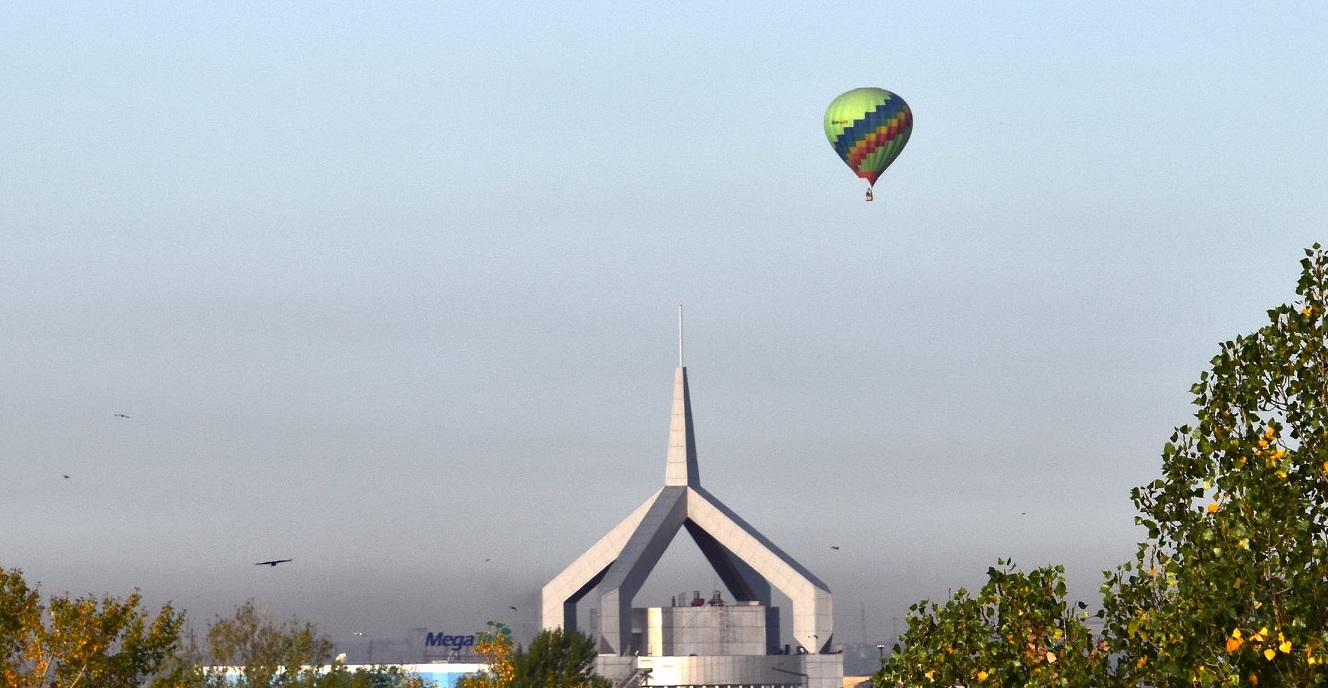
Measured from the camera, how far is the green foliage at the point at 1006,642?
2361cm

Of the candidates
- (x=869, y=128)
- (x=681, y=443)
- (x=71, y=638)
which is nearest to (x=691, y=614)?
(x=681, y=443)

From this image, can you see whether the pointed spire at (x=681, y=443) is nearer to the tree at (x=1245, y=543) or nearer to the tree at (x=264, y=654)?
the tree at (x=264, y=654)

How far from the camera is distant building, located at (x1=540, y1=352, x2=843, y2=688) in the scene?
422 ft

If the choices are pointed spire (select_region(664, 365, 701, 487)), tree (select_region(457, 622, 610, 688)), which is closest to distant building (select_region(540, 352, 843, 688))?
pointed spire (select_region(664, 365, 701, 487))

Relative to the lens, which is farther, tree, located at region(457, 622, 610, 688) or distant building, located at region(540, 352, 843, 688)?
distant building, located at region(540, 352, 843, 688)

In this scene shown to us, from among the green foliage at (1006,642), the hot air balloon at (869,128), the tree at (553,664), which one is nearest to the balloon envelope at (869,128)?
the hot air balloon at (869,128)

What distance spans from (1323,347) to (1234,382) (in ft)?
3.50

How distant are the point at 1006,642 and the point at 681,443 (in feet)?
377

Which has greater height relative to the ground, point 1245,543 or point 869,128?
point 869,128

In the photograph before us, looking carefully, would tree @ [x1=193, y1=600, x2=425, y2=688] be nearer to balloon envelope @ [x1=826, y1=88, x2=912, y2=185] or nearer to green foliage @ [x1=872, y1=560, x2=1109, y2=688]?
balloon envelope @ [x1=826, y1=88, x2=912, y2=185]

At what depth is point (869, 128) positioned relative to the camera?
309ft

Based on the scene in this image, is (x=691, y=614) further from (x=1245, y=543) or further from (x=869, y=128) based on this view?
(x=1245, y=543)

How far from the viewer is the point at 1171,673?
20906 mm

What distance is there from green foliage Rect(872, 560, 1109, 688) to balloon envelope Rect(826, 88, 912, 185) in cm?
6836
